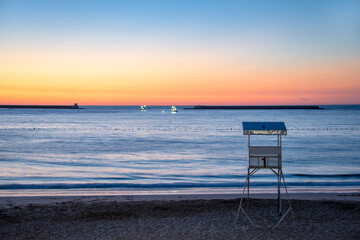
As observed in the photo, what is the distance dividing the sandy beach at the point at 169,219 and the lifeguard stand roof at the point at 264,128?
1788mm

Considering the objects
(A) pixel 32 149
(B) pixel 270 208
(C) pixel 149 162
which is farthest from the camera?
(A) pixel 32 149

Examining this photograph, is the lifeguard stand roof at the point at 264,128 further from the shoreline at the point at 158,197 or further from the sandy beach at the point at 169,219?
the shoreline at the point at 158,197

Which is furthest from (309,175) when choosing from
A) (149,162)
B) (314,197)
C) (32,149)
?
(32,149)

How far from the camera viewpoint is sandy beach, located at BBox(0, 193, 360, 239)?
6.64 m

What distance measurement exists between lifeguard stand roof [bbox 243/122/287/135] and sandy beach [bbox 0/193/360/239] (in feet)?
5.87

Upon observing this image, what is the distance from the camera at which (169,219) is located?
7648 mm

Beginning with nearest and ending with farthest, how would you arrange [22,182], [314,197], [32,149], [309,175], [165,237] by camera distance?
[165,237]
[314,197]
[22,182]
[309,175]
[32,149]

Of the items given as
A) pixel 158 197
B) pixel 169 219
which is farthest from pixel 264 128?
pixel 158 197

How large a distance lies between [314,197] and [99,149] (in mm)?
19391

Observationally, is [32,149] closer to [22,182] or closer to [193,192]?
[22,182]

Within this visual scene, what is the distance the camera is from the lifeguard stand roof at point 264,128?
687 centimetres

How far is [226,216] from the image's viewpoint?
25.8ft

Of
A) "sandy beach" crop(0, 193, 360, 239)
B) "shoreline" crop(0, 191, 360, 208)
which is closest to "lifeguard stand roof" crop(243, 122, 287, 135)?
"sandy beach" crop(0, 193, 360, 239)

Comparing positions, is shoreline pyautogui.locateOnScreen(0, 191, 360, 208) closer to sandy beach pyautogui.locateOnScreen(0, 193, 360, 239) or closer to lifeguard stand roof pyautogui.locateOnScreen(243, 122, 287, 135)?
sandy beach pyautogui.locateOnScreen(0, 193, 360, 239)
